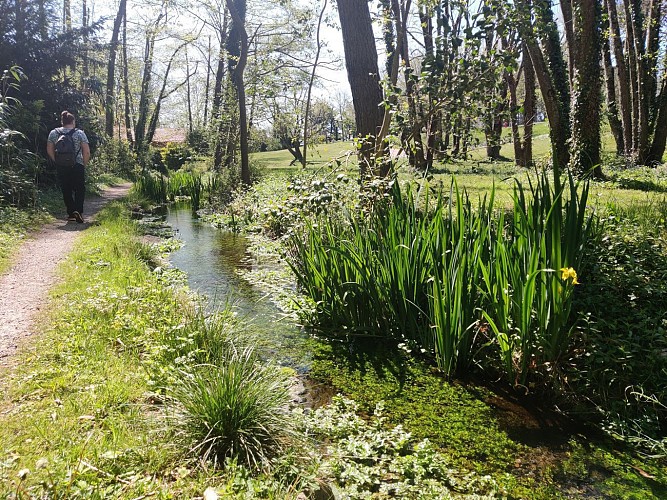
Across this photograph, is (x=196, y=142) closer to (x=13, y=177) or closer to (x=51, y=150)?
(x=13, y=177)

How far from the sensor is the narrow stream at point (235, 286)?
13.4ft

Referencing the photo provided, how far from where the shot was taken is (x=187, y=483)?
2.00 meters

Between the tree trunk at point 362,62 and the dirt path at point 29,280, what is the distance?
4408 millimetres

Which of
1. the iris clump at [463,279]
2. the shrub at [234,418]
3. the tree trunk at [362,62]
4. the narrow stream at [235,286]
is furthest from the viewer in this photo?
the tree trunk at [362,62]

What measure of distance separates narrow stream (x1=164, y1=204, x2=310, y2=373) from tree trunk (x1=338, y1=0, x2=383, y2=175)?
2662mm

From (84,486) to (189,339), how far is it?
1572 millimetres

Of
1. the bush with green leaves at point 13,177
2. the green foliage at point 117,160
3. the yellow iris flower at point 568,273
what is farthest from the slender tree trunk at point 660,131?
the green foliage at point 117,160

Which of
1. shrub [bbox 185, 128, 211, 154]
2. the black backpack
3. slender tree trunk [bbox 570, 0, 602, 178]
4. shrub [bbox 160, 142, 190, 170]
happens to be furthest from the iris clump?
shrub [bbox 160, 142, 190, 170]

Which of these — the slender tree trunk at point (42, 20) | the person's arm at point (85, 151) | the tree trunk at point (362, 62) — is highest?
the slender tree trunk at point (42, 20)

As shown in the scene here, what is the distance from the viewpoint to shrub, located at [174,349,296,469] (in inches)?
89.1

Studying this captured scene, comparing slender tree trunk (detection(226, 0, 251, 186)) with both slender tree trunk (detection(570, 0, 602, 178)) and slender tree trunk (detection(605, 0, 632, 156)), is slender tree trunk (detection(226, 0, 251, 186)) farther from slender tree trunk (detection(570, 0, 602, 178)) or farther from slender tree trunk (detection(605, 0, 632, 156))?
slender tree trunk (detection(605, 0, 632, 156))

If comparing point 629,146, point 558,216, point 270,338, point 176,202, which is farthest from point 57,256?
point 629,146

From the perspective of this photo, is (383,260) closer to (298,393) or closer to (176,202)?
(298,393)

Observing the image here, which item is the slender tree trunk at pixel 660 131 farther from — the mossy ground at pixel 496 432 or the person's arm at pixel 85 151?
the person's arm at pixel 85 151
